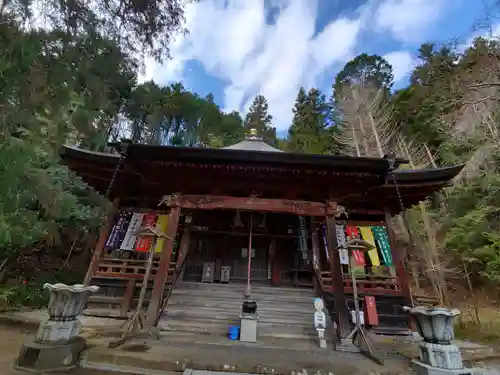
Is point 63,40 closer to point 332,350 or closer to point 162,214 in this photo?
point 162,214

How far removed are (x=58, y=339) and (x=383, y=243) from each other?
788cm

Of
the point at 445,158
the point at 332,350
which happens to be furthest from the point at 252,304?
the point at 445,158

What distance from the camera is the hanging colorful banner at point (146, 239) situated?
8.04m

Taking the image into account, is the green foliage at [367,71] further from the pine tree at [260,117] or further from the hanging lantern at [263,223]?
the hanging lantern at [263,223]

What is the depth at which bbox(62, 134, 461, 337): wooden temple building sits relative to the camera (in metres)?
6.07

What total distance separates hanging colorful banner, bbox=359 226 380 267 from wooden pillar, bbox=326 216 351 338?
195cm

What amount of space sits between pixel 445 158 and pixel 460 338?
10784 mm

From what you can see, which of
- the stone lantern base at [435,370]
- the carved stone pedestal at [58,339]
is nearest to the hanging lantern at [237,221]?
the carved stone pedestal at [58,339]

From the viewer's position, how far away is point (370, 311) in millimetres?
6988

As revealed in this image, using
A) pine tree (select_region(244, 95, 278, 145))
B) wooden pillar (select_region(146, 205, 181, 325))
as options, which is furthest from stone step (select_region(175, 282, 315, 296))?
pine tree (select_region(244, 95, 278, 145))

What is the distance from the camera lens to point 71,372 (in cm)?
379

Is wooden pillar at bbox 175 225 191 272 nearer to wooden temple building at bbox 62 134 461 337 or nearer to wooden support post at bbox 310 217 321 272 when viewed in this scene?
wooden temple building at bbox 62 134 461 337

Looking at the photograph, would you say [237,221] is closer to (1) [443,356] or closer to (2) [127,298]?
(2) [127,298]

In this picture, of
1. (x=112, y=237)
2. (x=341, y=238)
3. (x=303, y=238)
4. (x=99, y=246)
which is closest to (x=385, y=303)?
(x=341, y=238)
